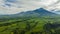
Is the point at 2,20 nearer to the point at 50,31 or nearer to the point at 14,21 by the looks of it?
the point at 14,21

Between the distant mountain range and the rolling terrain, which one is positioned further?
the distant mountain range

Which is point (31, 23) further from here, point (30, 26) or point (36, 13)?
point (36, 13)

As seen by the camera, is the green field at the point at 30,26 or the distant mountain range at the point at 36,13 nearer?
the green field at the point at 30,26

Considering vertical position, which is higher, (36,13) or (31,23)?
(36,13)

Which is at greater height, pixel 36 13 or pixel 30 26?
pixel 36 13

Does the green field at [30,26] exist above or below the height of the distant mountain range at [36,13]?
below

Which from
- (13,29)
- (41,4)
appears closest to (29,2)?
(41,4)

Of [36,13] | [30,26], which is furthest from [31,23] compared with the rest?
[36,13]

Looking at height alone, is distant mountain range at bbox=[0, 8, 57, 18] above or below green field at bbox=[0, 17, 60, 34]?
above
